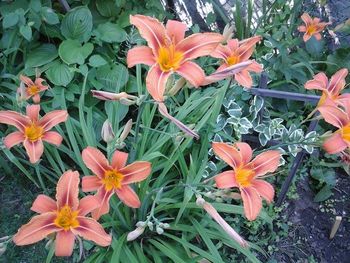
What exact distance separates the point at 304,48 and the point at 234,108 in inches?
34.2

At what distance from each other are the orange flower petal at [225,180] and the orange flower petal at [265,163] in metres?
0.12

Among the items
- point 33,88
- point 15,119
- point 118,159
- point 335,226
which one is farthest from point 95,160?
point 335,226

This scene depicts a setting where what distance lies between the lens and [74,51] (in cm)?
262

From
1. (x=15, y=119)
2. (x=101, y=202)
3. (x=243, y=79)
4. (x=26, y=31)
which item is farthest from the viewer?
(x=26, y=31)

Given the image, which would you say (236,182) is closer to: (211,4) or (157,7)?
(157,7)

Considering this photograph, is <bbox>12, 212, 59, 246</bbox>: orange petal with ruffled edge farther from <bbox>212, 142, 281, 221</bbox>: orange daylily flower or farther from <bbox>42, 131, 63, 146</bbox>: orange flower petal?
<bbox>212, 142, 281, 221</bbox>: orange daylily flower

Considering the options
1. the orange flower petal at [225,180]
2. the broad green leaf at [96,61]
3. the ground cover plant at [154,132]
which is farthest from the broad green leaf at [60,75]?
the orange flower petal at [225,180]

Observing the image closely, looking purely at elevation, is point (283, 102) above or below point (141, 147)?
below

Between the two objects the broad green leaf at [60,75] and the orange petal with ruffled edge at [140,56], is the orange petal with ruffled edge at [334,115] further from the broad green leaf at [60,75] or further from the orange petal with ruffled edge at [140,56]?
the broad green leaf at [60,75]

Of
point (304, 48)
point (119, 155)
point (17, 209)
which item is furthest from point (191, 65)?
point (304, 48)

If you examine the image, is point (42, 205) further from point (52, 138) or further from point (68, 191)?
point (52, 138)

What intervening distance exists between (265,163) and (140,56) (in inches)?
24.3

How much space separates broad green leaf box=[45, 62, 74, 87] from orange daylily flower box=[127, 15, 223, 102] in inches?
44.4

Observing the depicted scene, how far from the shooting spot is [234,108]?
248cm
